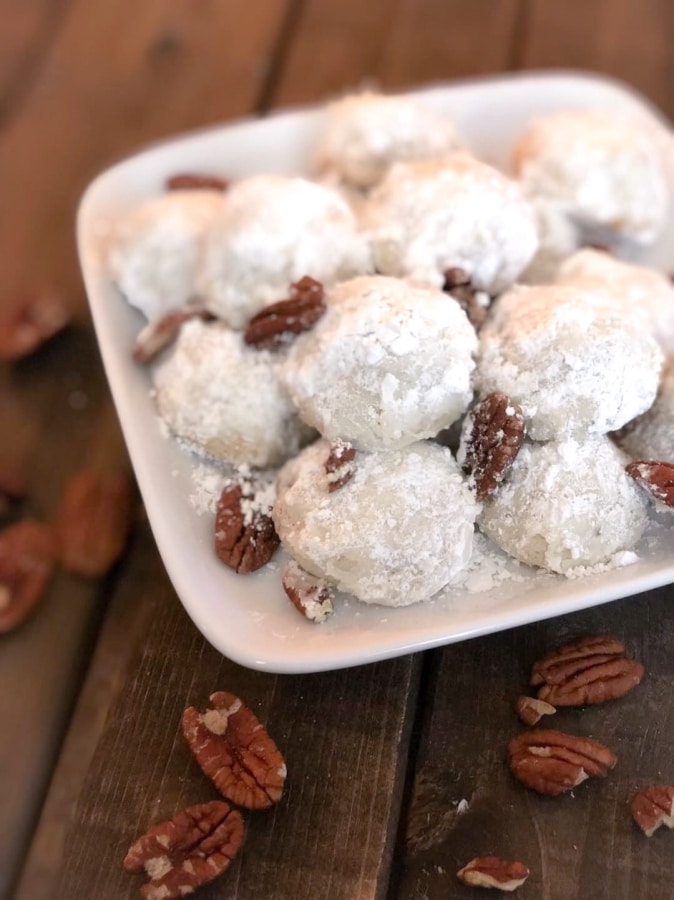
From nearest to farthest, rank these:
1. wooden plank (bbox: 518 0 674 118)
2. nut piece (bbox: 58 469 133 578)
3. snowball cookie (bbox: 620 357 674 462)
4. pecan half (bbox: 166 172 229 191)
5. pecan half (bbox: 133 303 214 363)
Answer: snowball cookie (bbox: 620 357 674 462) → pecan half (bbox: 133 303 214 363) → nut piece (bbox: 58 469 133 578) → pecan half (bbox: 166 172 229 191) → wooden plank (bbox: 518 0 674 118)

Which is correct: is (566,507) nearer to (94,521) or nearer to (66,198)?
(94,521)

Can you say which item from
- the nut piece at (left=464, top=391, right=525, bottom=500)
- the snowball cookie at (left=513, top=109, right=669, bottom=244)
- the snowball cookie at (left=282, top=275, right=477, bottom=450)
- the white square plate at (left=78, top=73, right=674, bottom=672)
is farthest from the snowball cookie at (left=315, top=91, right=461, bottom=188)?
the nut piece at (left=464, top=391, right=525, bottom=500)

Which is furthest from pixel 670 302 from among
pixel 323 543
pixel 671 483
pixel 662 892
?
pixel 662 892

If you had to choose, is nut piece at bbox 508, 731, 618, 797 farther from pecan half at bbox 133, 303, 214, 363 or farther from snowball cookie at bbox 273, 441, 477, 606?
pecan half at bbox 133, 303, 214, 363

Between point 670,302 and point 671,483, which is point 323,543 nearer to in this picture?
point 671,483

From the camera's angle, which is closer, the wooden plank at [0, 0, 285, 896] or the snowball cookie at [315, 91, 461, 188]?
the wooden plank at [0, 0, 285, 896]

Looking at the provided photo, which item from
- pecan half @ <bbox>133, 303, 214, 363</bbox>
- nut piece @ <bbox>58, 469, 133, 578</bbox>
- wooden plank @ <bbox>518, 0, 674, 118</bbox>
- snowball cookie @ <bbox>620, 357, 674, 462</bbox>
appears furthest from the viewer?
wooden plank @ <bbox>518, 0, 674, 118</bbox>
